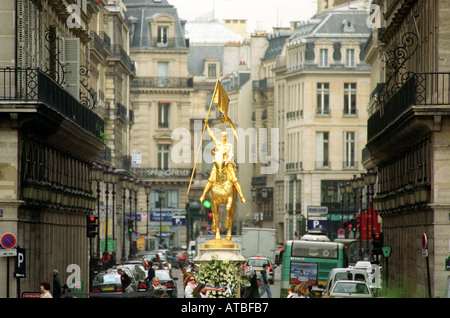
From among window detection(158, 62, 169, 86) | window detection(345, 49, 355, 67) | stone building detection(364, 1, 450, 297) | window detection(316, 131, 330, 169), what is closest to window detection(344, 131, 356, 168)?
window detection(316, 131, 330, 169)

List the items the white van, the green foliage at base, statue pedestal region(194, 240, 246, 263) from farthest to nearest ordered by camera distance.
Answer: the white van
statue pedestal region(194, 240, 246, 263)
the green foliage at base

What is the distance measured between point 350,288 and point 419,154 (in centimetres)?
530

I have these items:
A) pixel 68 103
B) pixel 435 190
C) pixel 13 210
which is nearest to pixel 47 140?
pixel 68 103

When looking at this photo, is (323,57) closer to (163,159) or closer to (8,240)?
(163,159)

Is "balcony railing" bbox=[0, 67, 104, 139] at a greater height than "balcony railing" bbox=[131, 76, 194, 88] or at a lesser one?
lesser

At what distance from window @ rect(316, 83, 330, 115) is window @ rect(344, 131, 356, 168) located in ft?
8.27

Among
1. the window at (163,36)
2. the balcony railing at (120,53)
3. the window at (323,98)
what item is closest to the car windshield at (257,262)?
the balcony railing at (120,53)

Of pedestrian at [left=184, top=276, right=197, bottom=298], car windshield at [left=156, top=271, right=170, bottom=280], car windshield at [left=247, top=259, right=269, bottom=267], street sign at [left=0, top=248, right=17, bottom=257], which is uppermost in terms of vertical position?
street sign at [left=0, top=248, right=17, bottom=257]

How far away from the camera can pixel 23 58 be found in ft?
110

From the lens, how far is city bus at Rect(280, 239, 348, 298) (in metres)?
47.3

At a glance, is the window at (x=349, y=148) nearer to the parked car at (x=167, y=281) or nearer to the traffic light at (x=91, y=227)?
the parked car at (x=167, y=281)

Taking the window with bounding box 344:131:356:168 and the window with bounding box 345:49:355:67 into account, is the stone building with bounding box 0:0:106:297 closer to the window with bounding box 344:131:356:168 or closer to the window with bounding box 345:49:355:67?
the window with bounding box 344:131:356:168

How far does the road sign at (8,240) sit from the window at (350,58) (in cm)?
7818
